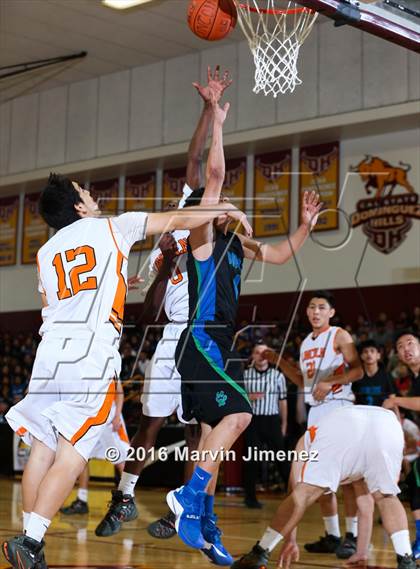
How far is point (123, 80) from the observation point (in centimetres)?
1839

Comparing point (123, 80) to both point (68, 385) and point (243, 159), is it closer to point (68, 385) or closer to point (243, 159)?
point (243, 159)

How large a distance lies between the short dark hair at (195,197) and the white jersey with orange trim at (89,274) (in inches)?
22.2

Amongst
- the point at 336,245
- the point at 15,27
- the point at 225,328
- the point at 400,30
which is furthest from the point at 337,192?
the point at 225,328

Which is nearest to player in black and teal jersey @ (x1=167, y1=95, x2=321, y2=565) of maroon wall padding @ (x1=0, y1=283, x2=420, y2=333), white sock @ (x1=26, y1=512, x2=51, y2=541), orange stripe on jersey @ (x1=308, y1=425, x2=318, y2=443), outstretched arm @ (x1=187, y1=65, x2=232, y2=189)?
outstretched arm @ (x1=187, y1=65, x2=232, y2=189)

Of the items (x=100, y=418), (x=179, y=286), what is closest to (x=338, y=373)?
(x=179, y=286)

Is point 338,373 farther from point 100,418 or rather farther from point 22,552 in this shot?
point 22,552

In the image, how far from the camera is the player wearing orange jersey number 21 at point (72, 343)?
16.1 feet

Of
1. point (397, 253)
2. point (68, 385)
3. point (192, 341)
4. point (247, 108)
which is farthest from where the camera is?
point (247, 108)

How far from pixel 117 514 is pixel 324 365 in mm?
2655

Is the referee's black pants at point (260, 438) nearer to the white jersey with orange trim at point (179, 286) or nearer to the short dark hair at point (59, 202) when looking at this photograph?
the white jersey with orange trim at point (179, 286)

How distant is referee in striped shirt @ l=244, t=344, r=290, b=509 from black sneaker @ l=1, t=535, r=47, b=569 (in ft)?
23.2

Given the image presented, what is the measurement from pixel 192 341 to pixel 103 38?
40.1ft

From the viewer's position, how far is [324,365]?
26.7 ft

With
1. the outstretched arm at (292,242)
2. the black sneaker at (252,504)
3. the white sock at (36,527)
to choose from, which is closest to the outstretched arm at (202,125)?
the outstretched arm at (292,242)
